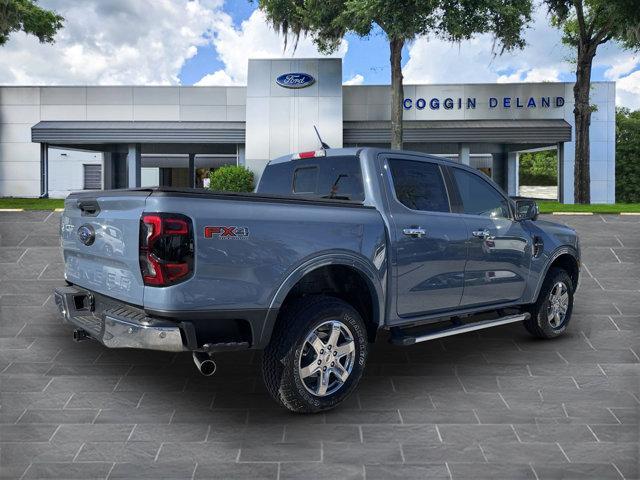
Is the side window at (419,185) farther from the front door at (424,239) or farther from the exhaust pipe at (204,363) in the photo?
the exhaust pipe at (204,363)

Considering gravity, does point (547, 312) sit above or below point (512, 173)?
below

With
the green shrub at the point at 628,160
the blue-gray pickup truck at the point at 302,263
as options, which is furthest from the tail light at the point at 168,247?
the green shrub at the point at 628,160

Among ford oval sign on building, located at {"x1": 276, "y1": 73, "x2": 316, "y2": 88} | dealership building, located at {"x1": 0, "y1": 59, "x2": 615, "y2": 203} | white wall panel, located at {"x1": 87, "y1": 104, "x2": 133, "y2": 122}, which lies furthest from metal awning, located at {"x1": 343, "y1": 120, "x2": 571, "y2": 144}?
white wall panel, located at {"x1": 87, "y1": 104, "x2": 133, "y2": 122}

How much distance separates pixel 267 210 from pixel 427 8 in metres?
18.7

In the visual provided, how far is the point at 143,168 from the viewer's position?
4119 cm

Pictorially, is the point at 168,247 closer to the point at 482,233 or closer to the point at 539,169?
the point at 482,233

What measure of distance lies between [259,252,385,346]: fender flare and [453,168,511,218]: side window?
154 cm

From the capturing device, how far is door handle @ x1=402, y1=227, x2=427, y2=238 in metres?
5.06

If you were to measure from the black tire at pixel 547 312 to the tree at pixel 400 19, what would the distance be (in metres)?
15.2

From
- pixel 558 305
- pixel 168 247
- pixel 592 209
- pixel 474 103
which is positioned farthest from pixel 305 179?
pixel 474 103

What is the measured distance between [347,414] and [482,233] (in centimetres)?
230

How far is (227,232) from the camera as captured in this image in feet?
12.9

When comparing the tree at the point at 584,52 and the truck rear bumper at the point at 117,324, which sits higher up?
the tree at the point at 584,52

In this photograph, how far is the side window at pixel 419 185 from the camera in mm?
5324
